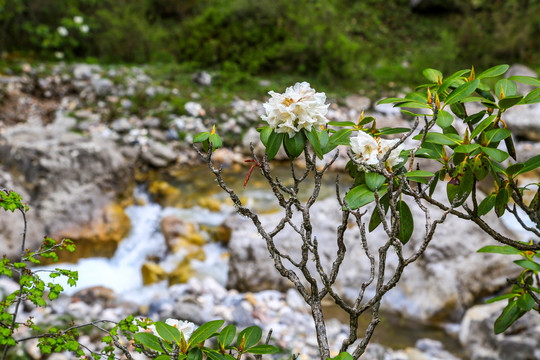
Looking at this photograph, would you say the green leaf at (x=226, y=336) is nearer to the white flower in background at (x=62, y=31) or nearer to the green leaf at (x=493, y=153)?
the green leaf at (x=493, y=153)

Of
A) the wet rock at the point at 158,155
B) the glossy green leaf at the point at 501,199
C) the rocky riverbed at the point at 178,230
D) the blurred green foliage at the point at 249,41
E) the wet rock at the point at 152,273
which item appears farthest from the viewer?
the blurred green foliage at the point at 249,41

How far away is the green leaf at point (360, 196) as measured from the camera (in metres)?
0.98

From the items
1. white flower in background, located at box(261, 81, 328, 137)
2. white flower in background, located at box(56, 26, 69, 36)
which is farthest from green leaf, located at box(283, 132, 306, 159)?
white flower in background, located at box(56, 26, 69, 36)

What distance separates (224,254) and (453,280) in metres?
1.99

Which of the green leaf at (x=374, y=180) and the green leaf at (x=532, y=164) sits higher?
the green leaf at (x=532, y=164)

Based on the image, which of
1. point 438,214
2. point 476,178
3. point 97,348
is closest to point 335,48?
point 438,214

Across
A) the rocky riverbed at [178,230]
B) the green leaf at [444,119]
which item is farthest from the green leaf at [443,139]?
the rocky riverbed at [178,230]

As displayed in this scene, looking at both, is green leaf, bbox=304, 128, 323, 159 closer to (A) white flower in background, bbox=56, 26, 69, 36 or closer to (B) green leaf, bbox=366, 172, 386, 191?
(B) green leaf, bbox=366, 172, 386, 191

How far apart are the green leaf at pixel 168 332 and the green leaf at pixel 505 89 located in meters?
1.02

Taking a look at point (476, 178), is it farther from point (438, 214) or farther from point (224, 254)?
point (224, 254)

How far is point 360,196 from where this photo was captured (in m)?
1.00

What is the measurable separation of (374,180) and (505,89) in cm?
52

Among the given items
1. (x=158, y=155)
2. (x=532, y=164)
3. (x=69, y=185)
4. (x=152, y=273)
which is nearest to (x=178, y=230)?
(x=152, y=273)

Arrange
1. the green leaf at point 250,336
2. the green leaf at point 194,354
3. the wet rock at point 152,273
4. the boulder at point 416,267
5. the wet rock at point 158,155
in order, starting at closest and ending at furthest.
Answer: the green leaf at point 194,354 < the green leaf at point 250,336 < the boulder at point 416,267 < the wet rock at point 152,273 < the wet rock at point 158,155
